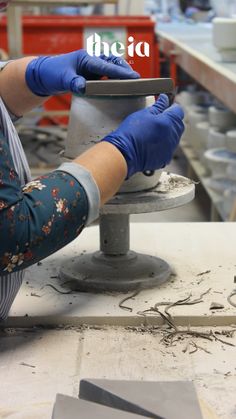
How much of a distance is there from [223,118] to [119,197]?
5.61 feet

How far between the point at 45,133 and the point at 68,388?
3.23m

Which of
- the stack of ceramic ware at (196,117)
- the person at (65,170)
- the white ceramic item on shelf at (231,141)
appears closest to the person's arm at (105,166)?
the person at (65,170)

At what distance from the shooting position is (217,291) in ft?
3.72

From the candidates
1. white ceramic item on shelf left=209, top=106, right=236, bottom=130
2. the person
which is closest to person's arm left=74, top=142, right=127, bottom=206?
the person

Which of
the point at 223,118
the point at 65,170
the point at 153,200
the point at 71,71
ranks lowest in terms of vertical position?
the point at 223,118

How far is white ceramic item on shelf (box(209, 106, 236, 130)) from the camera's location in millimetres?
2717

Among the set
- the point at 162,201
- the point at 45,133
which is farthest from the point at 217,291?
the point at 45,133

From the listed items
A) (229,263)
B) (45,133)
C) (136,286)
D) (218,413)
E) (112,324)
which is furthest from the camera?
(45,133)

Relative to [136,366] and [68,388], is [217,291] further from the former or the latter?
[68,388]

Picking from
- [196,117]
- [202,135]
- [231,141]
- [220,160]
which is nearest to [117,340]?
[231,141]

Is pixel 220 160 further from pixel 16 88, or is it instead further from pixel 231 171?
pixel 16 88

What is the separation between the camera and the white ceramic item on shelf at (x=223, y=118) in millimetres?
2717

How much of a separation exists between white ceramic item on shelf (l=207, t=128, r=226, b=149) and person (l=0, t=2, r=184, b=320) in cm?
155

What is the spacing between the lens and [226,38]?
243 centimetres
